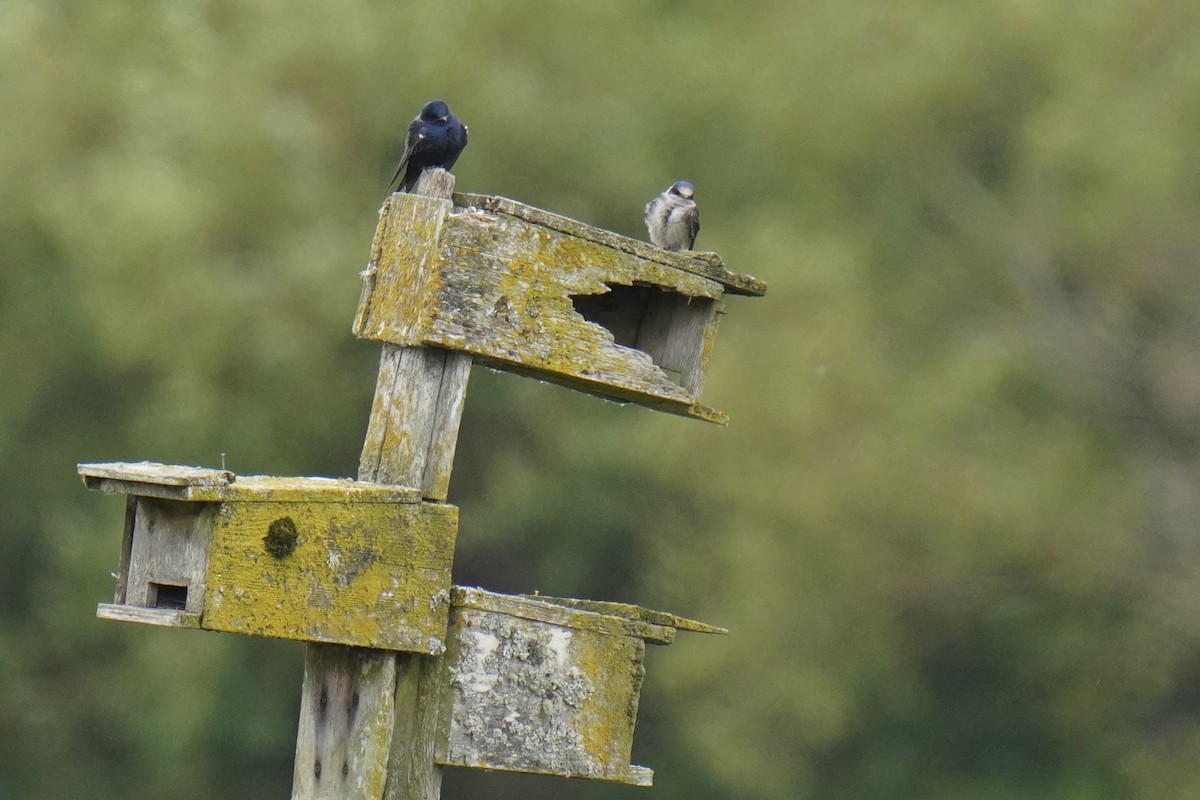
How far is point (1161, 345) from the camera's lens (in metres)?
18.6

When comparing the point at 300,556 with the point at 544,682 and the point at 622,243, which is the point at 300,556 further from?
the point at 622,243

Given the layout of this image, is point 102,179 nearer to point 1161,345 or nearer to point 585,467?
point 585,467

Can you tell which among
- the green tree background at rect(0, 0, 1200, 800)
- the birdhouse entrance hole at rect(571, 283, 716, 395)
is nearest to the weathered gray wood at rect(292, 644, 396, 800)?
the birdhouse entrance hole at rect(571, 283, 716, 395)

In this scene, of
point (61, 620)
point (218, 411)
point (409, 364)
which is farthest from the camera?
point (61, 620)

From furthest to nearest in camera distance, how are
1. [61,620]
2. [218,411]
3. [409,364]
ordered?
1. [61,620]
2. [218,411]
3. [409,364]

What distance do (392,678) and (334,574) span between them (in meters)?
0.30

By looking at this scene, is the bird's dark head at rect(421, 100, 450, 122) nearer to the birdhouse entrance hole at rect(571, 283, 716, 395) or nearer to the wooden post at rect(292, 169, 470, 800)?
the birdhouse entrance hole at rect(571, 283, 716, 395)

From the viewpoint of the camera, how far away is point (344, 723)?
16.7 feet

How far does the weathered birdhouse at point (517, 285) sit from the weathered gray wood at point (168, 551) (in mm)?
637

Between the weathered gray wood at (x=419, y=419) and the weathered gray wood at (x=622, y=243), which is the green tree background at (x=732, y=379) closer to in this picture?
the weathered gray wood at (x=622, y=243)

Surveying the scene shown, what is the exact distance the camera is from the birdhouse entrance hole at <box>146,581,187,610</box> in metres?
5.27

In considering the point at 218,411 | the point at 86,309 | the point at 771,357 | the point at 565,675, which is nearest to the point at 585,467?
the point at 771,357

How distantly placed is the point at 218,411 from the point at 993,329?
708cm

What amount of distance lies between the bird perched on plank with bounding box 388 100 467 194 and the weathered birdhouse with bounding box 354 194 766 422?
1336 mm
